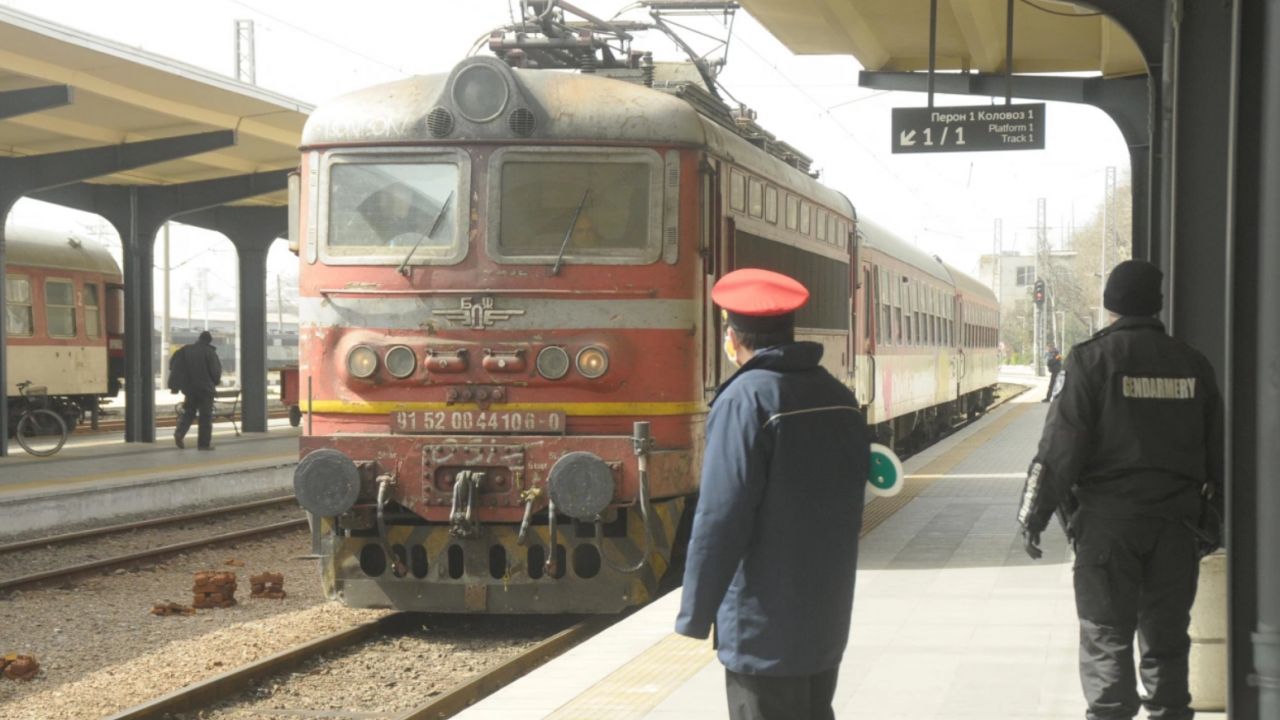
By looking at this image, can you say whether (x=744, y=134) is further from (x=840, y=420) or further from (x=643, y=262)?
(x=840, y=420)

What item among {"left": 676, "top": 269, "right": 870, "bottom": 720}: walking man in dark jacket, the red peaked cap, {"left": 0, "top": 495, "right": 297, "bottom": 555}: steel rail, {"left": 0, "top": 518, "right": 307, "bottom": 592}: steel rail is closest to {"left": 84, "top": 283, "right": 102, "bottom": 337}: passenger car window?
{"left": 0, "top": 495, "right": 297, "bottom": 555}: steel rail

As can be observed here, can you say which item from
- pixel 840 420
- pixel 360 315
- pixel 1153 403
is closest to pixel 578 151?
pixel 360 315

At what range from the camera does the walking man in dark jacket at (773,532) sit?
379cm

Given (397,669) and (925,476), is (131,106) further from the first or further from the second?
(397,669)

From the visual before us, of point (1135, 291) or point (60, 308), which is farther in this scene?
point (60, 308)

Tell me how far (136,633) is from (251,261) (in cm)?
1544

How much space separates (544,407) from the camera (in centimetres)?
871

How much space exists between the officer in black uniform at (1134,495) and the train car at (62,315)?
22.2 metres

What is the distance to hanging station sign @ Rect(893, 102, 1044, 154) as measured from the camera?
40.5 feet

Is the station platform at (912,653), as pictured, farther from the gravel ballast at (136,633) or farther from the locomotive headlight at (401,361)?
the gravel ballast at (136,633)

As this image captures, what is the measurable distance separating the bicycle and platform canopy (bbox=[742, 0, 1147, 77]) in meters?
12.6

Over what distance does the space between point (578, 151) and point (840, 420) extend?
5.23m

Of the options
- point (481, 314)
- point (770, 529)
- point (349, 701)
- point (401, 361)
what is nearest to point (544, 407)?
point (481, 314)

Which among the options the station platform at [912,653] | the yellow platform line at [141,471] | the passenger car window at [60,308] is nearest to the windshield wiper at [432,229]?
the station platform at [912,653]
